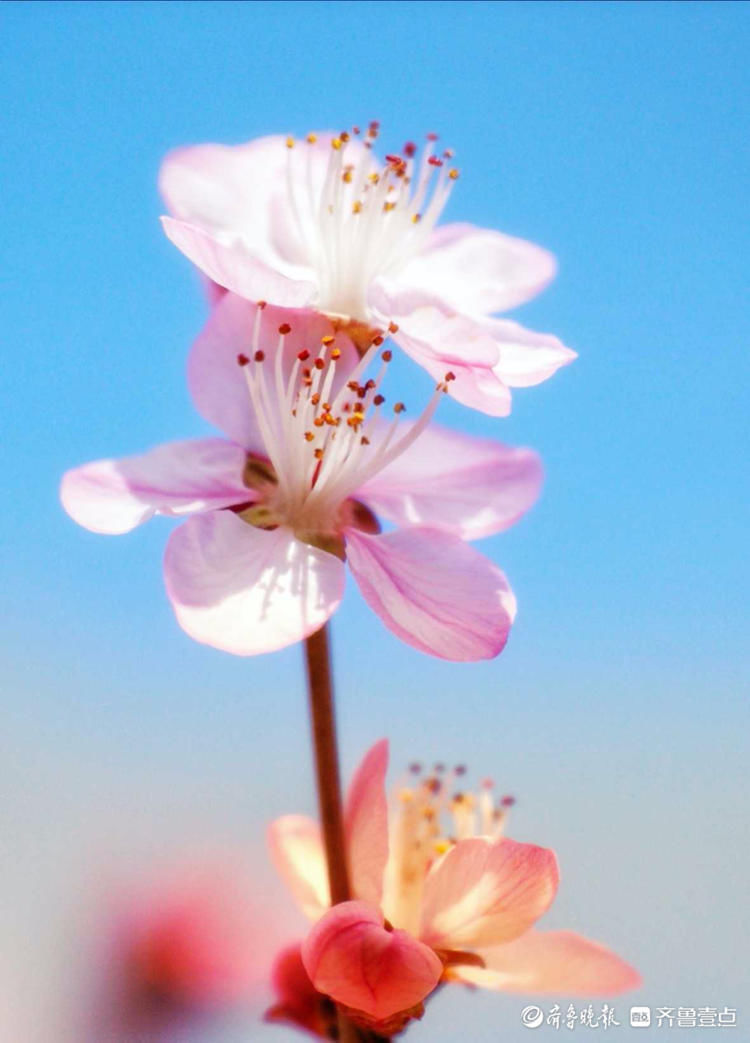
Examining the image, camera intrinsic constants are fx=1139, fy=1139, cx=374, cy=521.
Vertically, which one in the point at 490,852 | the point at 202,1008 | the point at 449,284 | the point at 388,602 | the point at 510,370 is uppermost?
the point at 449,284

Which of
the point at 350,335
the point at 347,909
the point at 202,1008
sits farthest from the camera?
the point at 202,1008

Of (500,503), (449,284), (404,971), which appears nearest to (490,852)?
(404,971)

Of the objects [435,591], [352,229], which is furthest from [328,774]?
[352,229]

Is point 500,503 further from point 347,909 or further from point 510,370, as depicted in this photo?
point 347,909

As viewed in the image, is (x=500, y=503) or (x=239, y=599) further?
(x=500, y=503)

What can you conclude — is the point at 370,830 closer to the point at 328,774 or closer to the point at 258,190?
the point at 328,774

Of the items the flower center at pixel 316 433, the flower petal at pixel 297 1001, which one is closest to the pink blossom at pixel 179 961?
the flower petal at pixel 297 1001

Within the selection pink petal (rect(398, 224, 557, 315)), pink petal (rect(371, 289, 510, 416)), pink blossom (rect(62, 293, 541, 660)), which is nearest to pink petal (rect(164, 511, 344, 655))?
pink blossom (rect(62, 293, 541, 660))

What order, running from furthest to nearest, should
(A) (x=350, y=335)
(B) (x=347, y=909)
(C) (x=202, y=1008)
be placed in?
(C) (x=202, y=1008), (A) (x=350, y=335), (B) (x=347, y=909)
